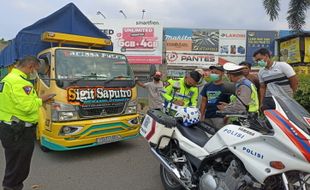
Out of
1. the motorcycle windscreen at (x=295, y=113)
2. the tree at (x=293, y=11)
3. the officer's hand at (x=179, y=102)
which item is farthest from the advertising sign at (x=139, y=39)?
the motorcycle windscreen at (x=295, y=113)

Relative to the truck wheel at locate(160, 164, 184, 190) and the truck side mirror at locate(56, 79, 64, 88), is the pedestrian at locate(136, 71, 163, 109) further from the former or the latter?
the truck wheel at locate(160, 164, 184, 190)

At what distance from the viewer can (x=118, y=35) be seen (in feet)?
68.1

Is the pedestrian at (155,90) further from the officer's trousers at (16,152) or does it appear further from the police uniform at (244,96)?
the officer's trousers at (16,152)

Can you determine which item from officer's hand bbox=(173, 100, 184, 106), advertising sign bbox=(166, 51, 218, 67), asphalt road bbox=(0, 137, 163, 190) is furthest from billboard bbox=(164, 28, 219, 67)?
officer's hand bbox=(173, 100, 184, 106)

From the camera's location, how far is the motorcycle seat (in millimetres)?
3784

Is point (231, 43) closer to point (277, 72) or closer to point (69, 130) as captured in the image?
point (277, 72)

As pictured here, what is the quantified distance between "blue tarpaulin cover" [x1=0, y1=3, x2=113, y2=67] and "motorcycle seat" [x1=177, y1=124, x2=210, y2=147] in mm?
4183

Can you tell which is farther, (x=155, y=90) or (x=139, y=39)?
(x=139, y=39)

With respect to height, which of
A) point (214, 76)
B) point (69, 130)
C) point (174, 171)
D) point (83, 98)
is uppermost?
point (214, 76)

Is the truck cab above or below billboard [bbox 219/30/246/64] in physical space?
below

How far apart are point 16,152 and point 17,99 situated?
2.20 ft

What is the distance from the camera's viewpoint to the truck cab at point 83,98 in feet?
18.6

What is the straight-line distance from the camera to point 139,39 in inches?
800

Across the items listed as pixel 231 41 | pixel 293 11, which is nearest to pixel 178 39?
pixel 231 41
